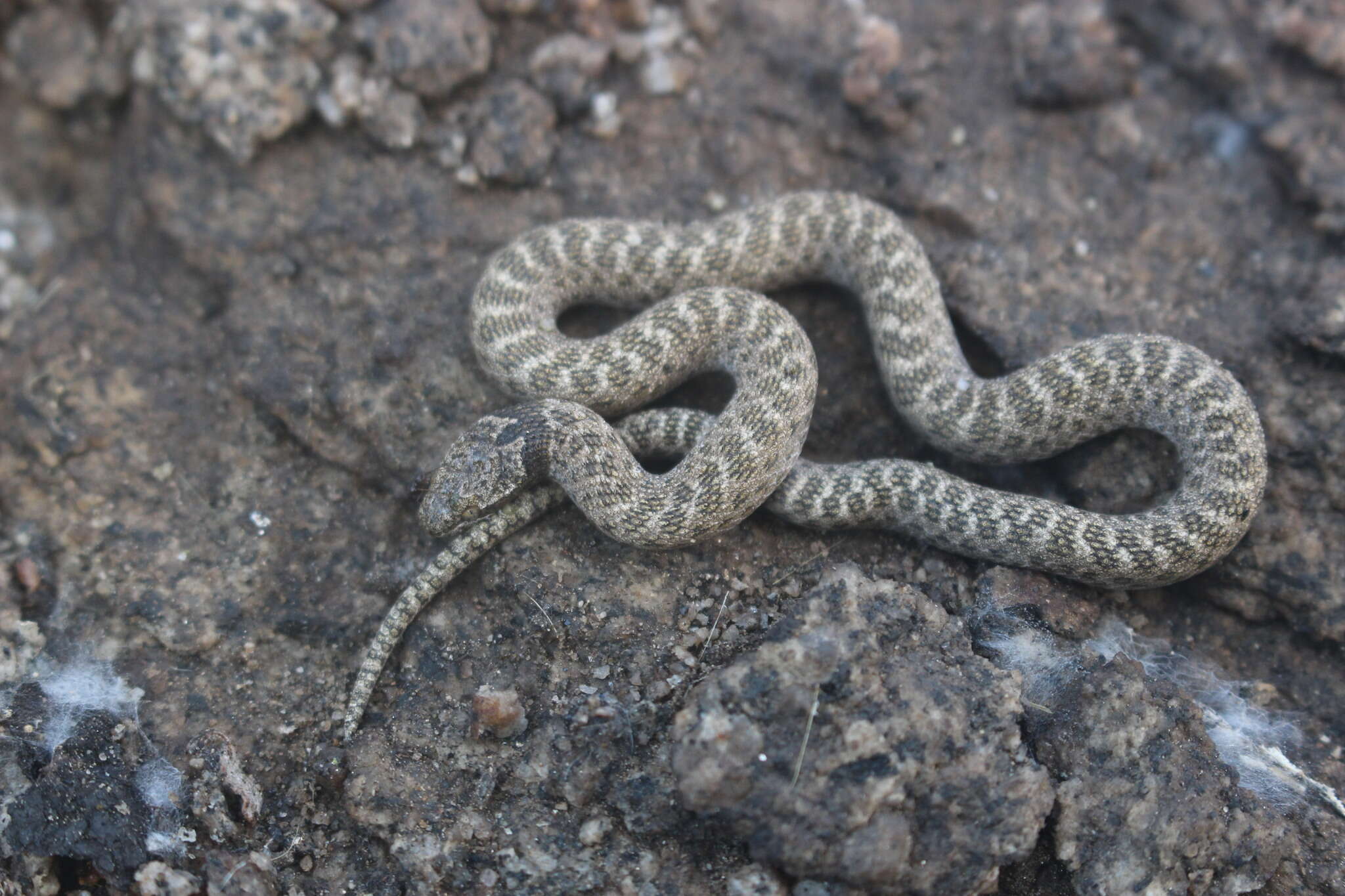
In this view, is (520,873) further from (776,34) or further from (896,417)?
(776,34)

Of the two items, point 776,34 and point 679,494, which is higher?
point 776,34

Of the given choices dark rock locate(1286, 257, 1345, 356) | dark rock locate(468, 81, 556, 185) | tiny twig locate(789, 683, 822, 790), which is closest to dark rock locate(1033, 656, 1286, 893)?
tiny twig locate(789, 683, 822, 790)

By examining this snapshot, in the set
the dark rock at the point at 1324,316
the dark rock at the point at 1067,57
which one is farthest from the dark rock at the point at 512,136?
the dark rock at the point at 1324,316

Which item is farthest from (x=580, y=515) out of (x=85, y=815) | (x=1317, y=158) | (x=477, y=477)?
(x=1317, y=158)

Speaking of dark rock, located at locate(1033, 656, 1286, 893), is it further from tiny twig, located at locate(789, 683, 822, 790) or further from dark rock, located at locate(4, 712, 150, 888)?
dark rock, located at locate(4, 712, 150, 888)

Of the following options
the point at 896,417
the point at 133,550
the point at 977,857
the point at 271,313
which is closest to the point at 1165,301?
the point at 896,417

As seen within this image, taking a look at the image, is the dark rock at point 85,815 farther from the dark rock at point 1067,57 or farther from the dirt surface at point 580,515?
the dark rock at point 1067,57
